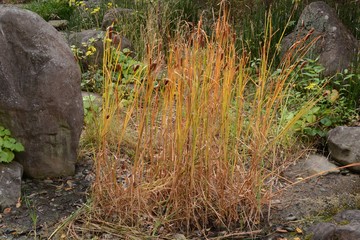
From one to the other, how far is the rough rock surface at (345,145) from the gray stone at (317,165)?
69mm

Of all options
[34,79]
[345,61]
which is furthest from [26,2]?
[34,79]

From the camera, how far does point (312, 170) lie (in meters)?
3.91

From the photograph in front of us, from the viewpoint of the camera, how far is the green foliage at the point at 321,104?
13.8 ft

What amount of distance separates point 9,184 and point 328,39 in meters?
3.38

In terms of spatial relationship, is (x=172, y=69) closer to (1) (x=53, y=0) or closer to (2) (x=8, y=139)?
(2) (x=8, y=139)

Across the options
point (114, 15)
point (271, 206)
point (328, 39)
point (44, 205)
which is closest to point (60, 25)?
point (114, 15)

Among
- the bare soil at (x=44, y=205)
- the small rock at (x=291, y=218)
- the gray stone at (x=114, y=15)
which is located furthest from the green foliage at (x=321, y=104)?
the gray stone at (x=114, y=15)

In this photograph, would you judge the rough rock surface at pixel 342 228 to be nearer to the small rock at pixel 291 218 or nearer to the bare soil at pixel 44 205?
the small rock at pixel 291 218

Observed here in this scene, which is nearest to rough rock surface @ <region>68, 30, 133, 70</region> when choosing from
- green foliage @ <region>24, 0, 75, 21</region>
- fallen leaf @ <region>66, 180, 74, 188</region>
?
fallen leaf @ <region>66, 180, 74, 188</region>

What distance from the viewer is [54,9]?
852cm

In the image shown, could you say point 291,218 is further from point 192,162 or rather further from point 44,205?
point 44,205

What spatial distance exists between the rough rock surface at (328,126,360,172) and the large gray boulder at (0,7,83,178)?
1.80 metres

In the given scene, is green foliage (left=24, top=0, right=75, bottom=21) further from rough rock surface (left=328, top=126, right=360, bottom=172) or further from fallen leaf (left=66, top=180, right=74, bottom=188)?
rough rock surface (left=328, top=126, right=360, bottom=172)

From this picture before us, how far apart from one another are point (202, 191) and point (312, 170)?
1197mm
